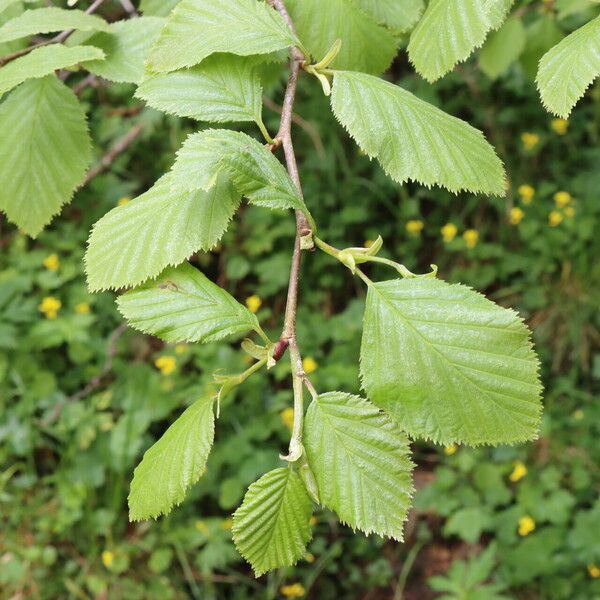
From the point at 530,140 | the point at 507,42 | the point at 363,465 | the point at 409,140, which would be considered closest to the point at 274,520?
the point at 363,465

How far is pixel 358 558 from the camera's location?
232cm

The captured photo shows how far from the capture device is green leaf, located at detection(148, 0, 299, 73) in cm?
59

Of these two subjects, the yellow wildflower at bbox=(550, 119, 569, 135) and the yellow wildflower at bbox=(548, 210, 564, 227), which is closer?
the yellow wildflower at bbox=(548, 210, 564, 227)

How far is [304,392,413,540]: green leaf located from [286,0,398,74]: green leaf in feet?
1.36

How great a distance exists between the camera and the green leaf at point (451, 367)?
1.60 feet

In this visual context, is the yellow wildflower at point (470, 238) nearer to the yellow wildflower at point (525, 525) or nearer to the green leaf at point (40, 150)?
the yellow wildflower at point (525, 525)

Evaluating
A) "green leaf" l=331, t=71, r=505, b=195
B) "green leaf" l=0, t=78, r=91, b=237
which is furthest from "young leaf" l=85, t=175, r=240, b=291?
"green leaf" l=0, t=78, r=91, b=237

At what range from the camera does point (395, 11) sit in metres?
0.75

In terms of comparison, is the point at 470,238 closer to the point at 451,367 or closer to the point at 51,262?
the point at 51,262

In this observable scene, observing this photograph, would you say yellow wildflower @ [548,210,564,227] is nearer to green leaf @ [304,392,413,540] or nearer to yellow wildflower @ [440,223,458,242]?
yellow wildflower @ [440,223,458,242]

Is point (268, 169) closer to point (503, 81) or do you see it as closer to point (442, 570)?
point (442, 570)

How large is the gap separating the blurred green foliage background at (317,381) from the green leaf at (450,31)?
56.2 inches

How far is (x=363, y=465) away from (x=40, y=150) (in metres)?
0.50

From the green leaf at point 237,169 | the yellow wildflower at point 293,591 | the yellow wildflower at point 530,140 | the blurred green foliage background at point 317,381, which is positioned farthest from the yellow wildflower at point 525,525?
the green leaf at point 237,169
